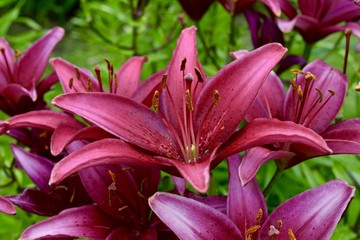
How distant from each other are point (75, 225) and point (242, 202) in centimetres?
20

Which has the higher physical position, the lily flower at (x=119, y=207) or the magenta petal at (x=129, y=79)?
the magenta petal at (x=129, y=79)

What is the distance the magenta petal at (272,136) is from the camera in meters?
0.68

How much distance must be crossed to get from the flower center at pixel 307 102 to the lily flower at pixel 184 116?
8 centimetres

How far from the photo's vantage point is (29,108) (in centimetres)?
103

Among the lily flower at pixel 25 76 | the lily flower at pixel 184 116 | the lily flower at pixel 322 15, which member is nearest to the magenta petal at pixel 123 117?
the lily flower at pixel 184 116

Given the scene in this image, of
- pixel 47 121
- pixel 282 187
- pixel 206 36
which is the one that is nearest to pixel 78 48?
pixel 206 36

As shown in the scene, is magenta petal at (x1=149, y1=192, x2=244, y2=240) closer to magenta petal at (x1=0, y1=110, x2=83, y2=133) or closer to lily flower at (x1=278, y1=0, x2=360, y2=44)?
magenta petal at (x1=0, y1=110, x2=83, y2=133)

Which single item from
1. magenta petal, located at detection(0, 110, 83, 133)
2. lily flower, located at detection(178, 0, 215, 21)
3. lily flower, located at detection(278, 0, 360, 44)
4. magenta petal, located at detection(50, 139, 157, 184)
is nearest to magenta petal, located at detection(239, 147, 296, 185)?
magenta petal, located at detection(50, 139, 157, 184)

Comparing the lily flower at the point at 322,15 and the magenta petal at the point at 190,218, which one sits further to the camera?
the lily flower at the point at 322,15

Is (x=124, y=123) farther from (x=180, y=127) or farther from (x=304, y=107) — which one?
(x=304, y=107)

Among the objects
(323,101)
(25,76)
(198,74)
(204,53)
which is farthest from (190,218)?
(204,53)

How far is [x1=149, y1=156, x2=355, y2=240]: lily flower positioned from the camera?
69 cm

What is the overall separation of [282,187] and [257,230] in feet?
1.59

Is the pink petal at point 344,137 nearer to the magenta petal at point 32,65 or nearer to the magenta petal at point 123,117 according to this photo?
the magenta petal at point 123,117
